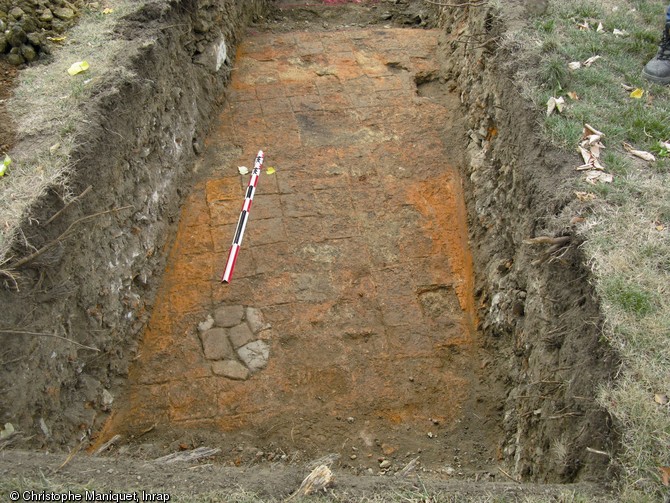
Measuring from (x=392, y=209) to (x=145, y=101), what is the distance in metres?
2.08

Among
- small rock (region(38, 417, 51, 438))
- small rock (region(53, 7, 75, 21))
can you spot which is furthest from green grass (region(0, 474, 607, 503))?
small rock (region(53, 7, 75, 21))

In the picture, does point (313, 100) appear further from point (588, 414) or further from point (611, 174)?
point (588, 414)

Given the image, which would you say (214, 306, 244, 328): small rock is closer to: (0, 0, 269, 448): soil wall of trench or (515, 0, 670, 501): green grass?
(0, 0, 269, 448): soil wall of trench

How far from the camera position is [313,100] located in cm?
616

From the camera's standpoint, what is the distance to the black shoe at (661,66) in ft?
15.5

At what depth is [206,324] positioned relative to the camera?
441 centimetres

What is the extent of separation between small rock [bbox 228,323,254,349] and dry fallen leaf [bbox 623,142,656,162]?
9.05ft

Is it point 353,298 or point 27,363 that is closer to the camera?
point 27,363

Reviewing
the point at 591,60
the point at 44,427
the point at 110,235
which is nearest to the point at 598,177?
the point at 591,60

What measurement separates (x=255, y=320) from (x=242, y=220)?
3.19 feet

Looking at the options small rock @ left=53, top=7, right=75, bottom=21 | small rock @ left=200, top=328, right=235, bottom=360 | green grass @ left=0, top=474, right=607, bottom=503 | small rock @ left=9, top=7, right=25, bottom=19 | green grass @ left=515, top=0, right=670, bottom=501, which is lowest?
small rock @ left=200, top=328, right=235, bottom=360

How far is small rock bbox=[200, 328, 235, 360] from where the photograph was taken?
4.23 metres

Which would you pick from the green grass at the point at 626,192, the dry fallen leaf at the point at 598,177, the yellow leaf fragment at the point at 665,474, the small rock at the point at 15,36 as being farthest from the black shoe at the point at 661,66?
the small rock at the point at 15,36

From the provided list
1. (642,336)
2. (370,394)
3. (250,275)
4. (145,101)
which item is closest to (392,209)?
(250,275)
